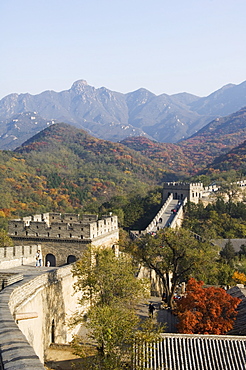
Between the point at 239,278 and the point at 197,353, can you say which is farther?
the point at 239,278

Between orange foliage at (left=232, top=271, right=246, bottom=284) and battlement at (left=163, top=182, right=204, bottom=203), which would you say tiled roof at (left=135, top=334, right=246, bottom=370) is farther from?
battlement at (left=163, top=182, right=204, bottom=203)

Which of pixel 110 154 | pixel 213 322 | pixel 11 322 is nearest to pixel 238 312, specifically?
pixel 213 322

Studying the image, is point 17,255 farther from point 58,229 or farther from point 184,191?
point 184,191

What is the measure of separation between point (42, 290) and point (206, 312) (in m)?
8.20

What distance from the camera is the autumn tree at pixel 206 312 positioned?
18469 millimetres

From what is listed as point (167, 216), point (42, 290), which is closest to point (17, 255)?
point (42, 290)

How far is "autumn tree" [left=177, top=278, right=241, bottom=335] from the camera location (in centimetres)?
1847

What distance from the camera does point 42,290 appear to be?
47.0 feet

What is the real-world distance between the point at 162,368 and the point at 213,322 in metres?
5.54

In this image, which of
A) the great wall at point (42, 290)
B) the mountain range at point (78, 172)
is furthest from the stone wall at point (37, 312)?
the mountain range at point (78, 172)

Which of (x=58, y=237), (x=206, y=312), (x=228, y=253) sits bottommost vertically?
(x=206, y=312)

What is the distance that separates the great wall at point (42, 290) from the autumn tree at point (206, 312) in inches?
121

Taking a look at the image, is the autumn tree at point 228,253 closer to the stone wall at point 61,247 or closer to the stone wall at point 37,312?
the stone wall at point 61,247

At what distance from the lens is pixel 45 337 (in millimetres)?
14727
